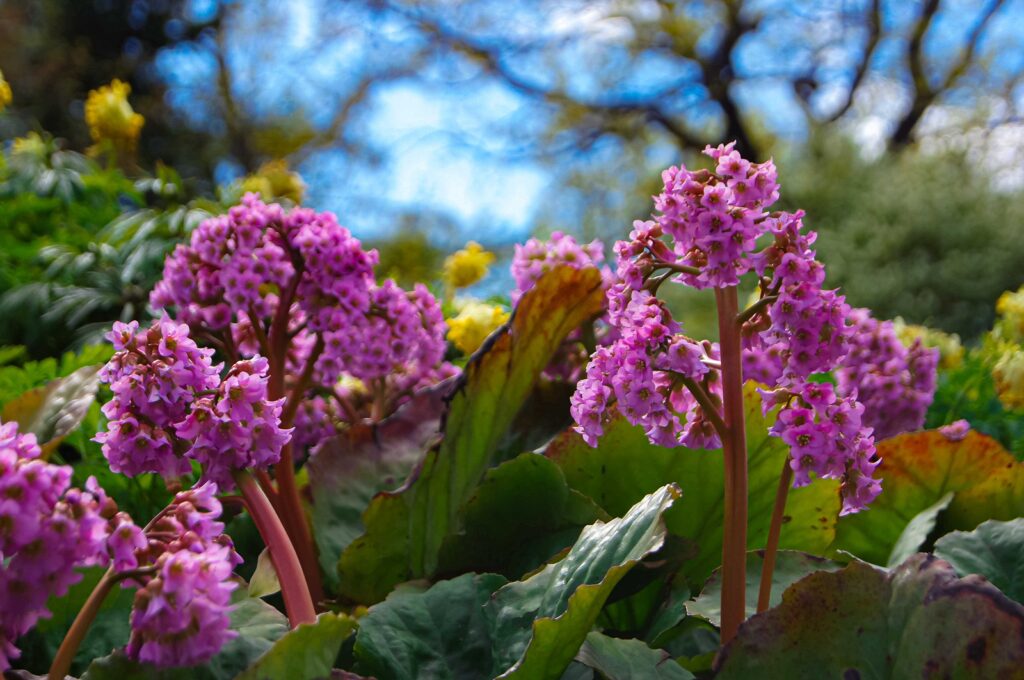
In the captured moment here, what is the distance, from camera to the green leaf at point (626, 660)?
571 mm

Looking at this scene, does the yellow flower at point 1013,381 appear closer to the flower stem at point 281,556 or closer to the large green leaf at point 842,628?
the large green leaf at point 842,628

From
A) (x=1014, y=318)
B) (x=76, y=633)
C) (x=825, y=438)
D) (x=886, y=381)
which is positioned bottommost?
(x=76, y=633)

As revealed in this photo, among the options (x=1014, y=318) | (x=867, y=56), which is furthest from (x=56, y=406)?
(x=867, y=56)

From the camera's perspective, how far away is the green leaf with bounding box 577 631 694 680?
57cm

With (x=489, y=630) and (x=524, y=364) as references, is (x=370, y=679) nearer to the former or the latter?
(x=489, y=630)

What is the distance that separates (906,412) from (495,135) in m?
12.0

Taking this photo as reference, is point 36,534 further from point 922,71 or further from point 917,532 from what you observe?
point 922,71

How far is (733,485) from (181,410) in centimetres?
38

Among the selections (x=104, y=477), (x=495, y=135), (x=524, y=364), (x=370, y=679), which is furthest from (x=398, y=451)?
(x=495, y=135)

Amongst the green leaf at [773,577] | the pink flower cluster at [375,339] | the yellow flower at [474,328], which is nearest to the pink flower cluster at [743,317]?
the green leaf at [773,577]

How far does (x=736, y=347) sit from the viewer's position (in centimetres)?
63

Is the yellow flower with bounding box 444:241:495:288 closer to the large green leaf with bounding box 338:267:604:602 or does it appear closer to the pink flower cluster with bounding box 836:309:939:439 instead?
the pink flower cluster with bounding box 836:309:939:439

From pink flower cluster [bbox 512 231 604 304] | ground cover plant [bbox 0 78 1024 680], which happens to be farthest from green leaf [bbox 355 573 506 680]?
pink flower cluster [bbox 512 231 604 304]

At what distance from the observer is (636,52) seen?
13188mm
